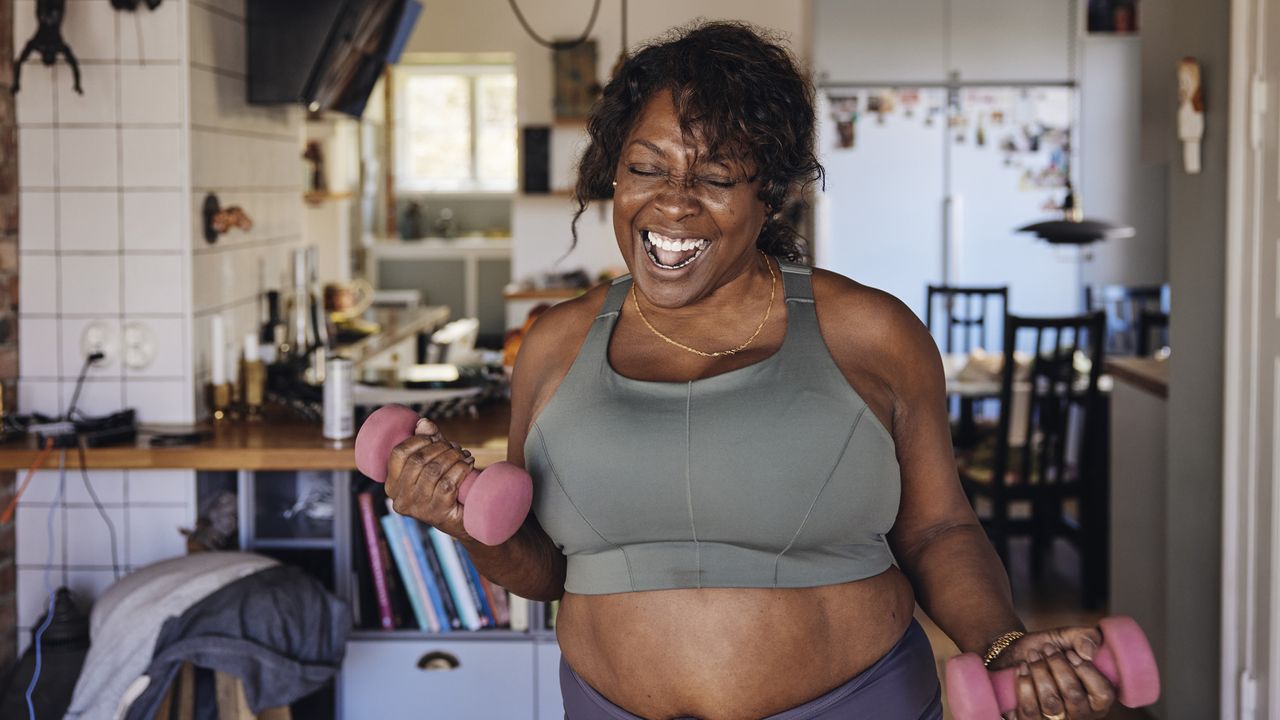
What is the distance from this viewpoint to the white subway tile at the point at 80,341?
3.05 metres

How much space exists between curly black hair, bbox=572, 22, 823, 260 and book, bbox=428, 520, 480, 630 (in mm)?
1503

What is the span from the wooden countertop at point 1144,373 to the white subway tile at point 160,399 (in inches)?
93.8

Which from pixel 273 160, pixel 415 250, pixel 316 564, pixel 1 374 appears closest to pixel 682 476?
pixel 316 564

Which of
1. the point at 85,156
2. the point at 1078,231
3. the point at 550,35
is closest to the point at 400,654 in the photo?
the point at 85,156

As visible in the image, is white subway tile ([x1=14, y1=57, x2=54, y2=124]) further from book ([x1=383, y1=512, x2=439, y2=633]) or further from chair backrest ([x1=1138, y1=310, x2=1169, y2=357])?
chair backrest ([x1=1138, y1=310, x2=1169, y2=357])

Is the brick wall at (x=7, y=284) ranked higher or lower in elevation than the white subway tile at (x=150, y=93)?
lower

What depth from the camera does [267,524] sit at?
2967 mm

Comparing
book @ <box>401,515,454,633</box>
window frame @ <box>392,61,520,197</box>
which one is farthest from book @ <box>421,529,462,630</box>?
window frame @ <box>392,61,520,197</box>

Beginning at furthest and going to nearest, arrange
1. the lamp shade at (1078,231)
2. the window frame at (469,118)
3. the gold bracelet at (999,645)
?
the window frame at (469,118) < the lamp shade at (1078,231) < the gold bracelet at (999,645)

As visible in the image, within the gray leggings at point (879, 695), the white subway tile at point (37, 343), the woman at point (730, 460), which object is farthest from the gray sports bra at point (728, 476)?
the white subway tile at point (37, 343)

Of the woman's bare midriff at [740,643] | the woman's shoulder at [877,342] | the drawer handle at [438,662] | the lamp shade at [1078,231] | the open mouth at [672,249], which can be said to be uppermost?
the lamp shade at [1078,231]

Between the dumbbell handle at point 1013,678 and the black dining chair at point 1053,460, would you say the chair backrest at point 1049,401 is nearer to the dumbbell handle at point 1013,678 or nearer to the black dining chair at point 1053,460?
the black dining chair at point 1053,460

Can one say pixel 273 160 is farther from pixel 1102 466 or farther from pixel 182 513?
pixel 1102 466

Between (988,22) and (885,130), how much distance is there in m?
0.71
